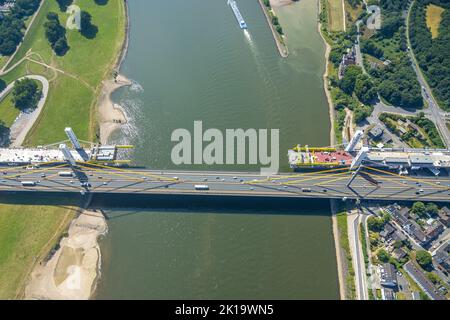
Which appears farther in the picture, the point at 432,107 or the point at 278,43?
the point at 278,43

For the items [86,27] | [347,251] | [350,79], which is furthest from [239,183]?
[86,27]

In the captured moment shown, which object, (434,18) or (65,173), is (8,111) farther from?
(434,18)

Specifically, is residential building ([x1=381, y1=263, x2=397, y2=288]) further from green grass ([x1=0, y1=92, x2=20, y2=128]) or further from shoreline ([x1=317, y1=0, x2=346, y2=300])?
green grass ([x1=0, y1=92, x2=20, y2=128])

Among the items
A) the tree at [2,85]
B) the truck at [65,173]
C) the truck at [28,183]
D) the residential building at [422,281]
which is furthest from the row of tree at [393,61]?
the tree at [2,85]

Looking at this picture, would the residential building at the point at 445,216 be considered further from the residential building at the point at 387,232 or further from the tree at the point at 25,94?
the tree at the point at 25,94

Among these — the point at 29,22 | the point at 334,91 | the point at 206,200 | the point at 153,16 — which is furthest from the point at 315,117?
the point at 29,22
